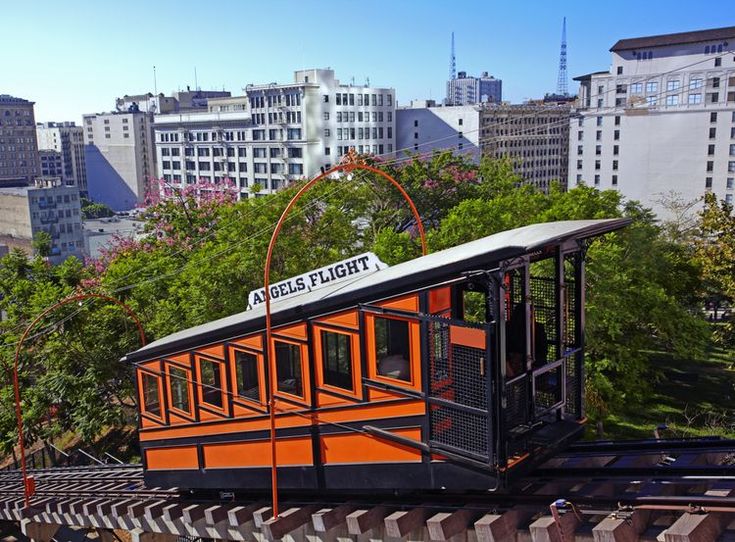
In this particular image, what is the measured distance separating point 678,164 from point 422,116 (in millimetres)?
37900

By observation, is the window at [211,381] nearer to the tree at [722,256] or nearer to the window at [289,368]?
the window at [289,368]

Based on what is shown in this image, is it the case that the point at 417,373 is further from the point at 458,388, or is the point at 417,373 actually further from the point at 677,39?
the point at 677,39

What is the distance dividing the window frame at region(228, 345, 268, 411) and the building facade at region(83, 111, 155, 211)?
145 metres

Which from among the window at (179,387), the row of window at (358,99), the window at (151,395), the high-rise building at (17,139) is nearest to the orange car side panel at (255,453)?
the window at (179,387)

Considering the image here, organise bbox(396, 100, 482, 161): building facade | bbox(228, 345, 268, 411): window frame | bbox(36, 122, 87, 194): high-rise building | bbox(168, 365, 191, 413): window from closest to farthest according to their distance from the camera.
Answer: bbox(228, 345, 268, 411): window frame
bbox(168, 365, 191, 413): window
bbox(396, 100, 482, 161): building facade
bbox(36, 122, 87, 194): high-rise building

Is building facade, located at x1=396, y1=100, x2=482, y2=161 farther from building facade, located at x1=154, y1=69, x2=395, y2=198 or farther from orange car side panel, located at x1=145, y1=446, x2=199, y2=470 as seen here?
orange car side panel, located at x1=145, y1=446, x2=199, y2=470

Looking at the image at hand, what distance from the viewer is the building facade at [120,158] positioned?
152 meters

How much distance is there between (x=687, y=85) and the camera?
279 feet

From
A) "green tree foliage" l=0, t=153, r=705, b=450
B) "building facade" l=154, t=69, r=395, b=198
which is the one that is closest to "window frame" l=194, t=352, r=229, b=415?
"green tree foliage" l=0, t=153, r=705, b=450

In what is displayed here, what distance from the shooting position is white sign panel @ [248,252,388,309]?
11.5 meters

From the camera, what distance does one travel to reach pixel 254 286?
79.2 ft

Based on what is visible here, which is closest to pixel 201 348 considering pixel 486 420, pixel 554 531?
pixel 486 420

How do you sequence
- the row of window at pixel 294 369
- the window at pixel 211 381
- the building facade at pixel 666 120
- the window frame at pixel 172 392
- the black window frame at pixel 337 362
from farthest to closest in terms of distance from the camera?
the building facade at pixel 666 120
the window frame at pixel 172 392
the window at pixel 211 381
the black window frame at pixel 337 362
the row of window at pixel 294 369

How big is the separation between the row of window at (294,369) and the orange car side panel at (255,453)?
29.6 inches
